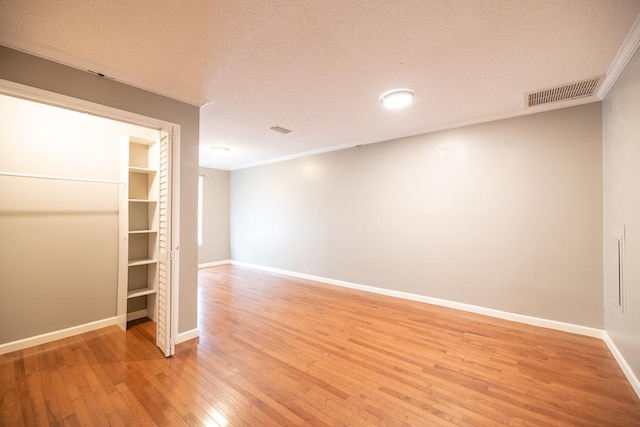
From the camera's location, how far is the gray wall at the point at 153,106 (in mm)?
1817

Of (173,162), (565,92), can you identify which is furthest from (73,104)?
(565,92)

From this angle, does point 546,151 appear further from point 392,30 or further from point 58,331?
point 58,331

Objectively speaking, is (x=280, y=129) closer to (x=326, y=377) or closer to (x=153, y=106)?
(x=153, y=106)

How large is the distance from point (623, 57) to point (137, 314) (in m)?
5.51

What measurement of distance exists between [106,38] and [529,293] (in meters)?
4.71

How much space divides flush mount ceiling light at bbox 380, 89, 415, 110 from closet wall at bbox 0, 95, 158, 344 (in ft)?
9.35

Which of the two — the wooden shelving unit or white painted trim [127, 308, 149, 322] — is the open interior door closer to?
the wooden shelving unit

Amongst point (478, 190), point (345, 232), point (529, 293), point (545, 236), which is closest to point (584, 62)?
point (478, 190)

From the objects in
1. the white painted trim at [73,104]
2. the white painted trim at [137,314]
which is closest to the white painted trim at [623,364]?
the white painted trim at [73,104]

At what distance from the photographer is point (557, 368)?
2.14m

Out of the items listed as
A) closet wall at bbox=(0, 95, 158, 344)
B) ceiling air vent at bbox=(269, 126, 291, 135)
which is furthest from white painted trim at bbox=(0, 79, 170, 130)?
ceiling air vent at bbox=(269, 126, 291, 135)

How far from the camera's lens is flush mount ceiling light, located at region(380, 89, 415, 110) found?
100 inches

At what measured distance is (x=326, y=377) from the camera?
6.70 feet

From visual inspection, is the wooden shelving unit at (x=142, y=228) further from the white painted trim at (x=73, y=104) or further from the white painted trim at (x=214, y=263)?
the white painted trim at (x=214, y=263)
